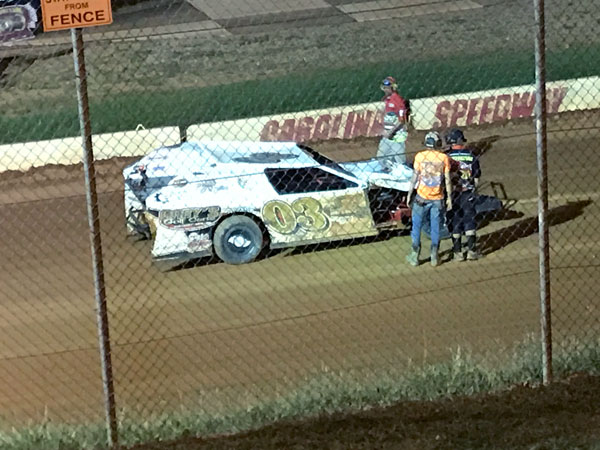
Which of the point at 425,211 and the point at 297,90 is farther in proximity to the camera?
the point at 297,90

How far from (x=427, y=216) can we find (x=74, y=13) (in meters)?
6.43

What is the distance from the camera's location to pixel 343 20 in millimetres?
27109

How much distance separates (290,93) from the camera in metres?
21.2

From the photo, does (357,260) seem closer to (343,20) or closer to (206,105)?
(206,105)

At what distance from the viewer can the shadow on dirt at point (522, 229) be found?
12.4 metres

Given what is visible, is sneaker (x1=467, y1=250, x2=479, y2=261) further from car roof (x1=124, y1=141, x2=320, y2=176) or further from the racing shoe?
car roof (x1=124, y1=141, x2=320, y2=176)

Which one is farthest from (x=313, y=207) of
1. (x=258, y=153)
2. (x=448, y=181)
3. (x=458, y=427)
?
(x=458, y=427)

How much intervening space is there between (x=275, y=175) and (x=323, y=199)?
597 millimetres

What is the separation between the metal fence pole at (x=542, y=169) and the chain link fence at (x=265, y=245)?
798 mm

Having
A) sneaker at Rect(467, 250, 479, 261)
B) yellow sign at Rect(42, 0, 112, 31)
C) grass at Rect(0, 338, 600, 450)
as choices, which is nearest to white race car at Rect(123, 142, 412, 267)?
sneaker at Rect(467, 250, 479, 261)

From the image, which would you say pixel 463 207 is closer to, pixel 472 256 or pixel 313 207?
pixel 472 256

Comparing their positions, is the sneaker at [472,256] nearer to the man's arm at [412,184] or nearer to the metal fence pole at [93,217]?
the man's arm at [412,184]

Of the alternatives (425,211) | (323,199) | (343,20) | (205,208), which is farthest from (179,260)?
(343,20)

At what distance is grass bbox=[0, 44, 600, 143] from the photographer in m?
19.4
